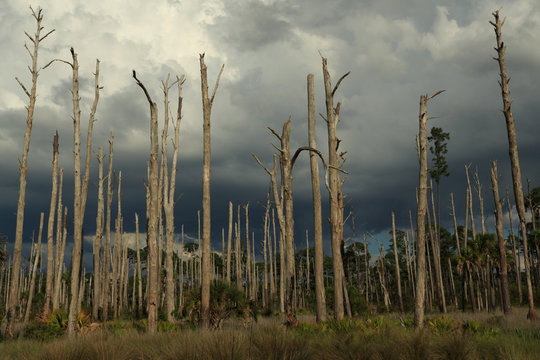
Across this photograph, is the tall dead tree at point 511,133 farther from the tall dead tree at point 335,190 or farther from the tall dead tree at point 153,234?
the tall dead tree at point 153,234

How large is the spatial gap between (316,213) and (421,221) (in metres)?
3.42

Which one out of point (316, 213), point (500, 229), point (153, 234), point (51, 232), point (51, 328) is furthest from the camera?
point (51, 232)

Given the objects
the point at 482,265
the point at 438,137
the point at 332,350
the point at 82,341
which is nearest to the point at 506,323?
the point at 332,350

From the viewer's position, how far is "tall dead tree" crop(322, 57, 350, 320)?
14.8 meters

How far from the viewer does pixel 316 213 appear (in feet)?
50.3

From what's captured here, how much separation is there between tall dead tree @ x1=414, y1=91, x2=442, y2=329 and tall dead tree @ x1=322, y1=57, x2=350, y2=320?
94.7 inches

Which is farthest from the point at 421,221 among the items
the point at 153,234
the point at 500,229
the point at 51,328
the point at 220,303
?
the point at 51,328

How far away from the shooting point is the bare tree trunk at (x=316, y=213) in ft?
48.8

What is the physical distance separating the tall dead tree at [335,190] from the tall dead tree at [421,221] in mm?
2406

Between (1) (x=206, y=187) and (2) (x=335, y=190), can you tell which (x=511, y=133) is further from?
(1) (x=206, y=187)

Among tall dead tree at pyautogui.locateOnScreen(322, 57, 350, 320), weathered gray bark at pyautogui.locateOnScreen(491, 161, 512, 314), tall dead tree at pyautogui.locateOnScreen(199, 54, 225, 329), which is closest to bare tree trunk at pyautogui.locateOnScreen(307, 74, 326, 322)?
tall dead tree at pyautogui.locateOnScreen(322, 57, 350, 320)

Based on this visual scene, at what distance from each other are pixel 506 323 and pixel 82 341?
15.0 metres

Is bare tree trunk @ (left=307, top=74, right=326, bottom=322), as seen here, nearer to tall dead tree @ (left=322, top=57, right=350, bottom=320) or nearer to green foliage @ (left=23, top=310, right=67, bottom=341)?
tall dead tree @ (left=322, top=57, right=350, bottom=320)

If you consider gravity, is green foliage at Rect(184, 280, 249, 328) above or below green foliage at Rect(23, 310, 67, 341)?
above
